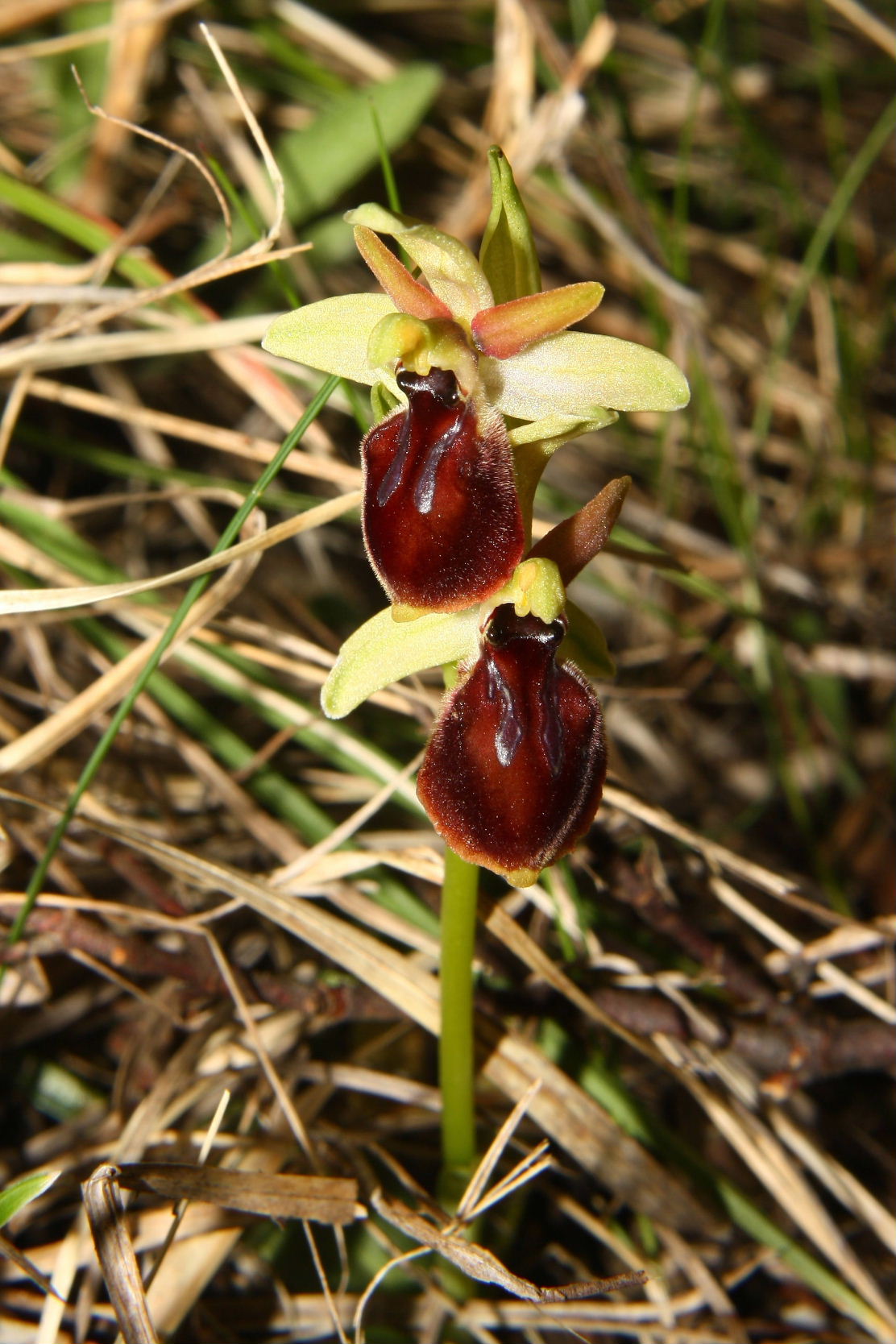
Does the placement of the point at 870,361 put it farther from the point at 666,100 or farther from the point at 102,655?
the point at 102,655

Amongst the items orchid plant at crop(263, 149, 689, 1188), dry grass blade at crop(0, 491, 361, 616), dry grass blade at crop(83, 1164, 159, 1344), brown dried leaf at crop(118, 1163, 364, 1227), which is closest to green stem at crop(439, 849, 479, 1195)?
orchid plant at crop(263, 149, 689, 1188)

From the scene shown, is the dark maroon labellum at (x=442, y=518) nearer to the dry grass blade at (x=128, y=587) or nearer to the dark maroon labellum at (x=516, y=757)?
the dark maroon labellum at (x=516, y=757)

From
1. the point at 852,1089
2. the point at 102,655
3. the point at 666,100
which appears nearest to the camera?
the point at 102,655

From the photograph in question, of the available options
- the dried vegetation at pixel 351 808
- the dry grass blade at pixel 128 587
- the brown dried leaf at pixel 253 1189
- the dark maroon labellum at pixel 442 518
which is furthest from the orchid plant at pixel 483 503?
the brown dried leaf at pixel 253 1189

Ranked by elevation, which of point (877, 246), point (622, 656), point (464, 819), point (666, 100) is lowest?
point (622, 656)

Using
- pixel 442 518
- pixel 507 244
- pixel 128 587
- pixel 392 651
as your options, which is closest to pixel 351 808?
pixel 128 587

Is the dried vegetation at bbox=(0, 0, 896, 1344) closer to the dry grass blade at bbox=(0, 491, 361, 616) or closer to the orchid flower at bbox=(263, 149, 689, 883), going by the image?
the dry grass blade at bbox=(0, 491, 361, 616)

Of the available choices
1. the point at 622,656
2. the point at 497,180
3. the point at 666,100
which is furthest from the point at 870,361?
the point at 497,180

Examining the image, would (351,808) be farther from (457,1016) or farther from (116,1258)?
(116,1258)

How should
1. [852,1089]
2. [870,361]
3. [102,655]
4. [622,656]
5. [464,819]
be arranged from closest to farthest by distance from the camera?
[464,819] → [102,655] → [852,1089] → [622,656] → [870,361]
